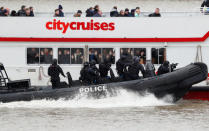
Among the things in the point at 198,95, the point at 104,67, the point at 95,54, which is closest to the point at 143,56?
the point at 95,54

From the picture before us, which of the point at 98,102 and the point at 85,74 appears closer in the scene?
the point at 98,102

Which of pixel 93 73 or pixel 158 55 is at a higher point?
pixel 158 55

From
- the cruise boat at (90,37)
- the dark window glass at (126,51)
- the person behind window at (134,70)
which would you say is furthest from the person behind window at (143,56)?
the person behind window at (134,70)

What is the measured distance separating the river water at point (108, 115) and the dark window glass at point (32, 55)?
3.00 metres

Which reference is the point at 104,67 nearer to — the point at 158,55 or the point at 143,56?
the point at 143,56

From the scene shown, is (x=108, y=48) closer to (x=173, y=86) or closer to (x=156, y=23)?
(x=156, y=23)

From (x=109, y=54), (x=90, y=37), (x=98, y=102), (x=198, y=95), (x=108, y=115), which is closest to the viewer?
(x=108, y=115)

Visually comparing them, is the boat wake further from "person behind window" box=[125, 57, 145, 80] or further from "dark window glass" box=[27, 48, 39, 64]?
"dark window glass" box=[27, 48, 39, 64]

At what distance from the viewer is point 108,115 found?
17.6m

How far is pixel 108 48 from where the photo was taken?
2200 centimetres

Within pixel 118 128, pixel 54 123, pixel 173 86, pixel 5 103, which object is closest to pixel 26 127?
pixel 54 123

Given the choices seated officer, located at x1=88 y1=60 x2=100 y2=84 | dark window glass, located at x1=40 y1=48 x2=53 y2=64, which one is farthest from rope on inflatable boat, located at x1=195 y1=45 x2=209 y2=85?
dark window glass, located at x1=40 y1=48 x2=53 y2=64

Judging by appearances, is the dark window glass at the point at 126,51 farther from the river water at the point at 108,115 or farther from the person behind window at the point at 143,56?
the river water at the point at 108,115

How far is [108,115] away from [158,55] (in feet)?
17.0
